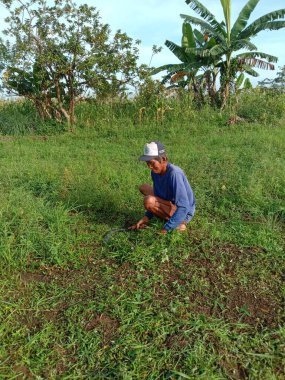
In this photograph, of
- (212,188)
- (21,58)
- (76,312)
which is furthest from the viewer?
(21,58)

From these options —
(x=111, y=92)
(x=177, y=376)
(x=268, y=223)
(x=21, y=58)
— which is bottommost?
(x=177, y=376)

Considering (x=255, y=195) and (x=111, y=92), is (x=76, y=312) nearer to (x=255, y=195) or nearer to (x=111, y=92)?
(x=255, y=195)

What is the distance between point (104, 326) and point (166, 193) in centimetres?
143

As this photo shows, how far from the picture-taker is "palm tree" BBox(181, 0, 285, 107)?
9.37 m

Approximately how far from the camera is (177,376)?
205 centimetres

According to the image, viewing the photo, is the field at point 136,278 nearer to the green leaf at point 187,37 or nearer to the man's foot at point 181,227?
the man's foot at point 181,227

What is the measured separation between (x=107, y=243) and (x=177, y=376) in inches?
62.7

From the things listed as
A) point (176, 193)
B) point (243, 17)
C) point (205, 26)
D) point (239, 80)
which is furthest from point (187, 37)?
point (176, 193)

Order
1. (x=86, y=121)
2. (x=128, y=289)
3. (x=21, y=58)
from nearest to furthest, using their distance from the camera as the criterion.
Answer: (x=128, y=289) < (x=21, y=58) < (x=86, y=121)

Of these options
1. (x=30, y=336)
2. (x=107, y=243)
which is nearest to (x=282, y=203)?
(x=107, y=243)

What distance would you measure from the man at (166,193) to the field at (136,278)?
16 cm

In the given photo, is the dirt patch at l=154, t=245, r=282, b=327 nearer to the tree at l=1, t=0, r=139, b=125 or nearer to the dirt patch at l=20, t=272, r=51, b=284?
the dirt patch at l=20, t=272, r=51, b=284

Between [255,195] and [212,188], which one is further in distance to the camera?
[212,188]

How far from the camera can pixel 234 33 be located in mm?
9742
